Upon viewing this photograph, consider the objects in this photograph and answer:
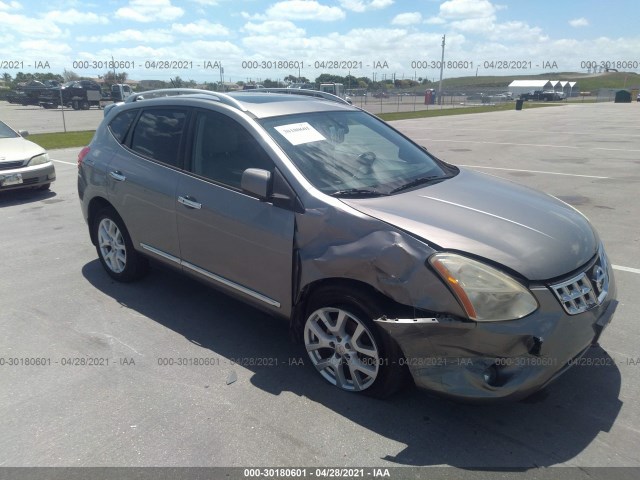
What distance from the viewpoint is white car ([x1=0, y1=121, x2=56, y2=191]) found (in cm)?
859

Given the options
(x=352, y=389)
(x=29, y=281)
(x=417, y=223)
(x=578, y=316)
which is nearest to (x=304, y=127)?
(x=417, y=223)

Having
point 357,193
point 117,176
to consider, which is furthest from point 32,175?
point 357,193

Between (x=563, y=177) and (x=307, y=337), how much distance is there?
9067 millimetres

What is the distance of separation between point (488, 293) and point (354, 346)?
0.91 m

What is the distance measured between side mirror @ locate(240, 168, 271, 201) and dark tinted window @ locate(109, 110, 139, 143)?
2.05m

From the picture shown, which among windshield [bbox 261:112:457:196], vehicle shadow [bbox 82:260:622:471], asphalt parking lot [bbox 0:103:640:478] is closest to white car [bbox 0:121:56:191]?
asphalt parking lot [bbox 0:103:640:478]

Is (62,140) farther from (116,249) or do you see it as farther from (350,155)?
(350,155)

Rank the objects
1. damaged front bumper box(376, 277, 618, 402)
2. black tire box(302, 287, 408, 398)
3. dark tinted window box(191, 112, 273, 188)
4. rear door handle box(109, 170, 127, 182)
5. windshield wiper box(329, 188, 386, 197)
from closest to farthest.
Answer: damaged front bumper box(376, 277, 618, 402) → black tire box(302, 287, 408, 398) → windshield wiper box(329, 188, 386, 197) → dark tinted window box(191, 112, 273, 188) → rear door handle box(109, 170, 127, 182)

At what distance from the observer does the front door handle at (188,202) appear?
3984 millimetres

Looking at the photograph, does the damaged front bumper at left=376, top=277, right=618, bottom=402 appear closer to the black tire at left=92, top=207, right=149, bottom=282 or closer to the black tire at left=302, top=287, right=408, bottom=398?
the black tire at left=302, top=287, right=408, bottom=398

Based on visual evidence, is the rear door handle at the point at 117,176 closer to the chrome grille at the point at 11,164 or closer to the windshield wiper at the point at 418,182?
the windshield wiper at the point at 418,182

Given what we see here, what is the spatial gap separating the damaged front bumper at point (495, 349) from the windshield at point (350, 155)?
1066 mm

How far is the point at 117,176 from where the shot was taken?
4797 mm

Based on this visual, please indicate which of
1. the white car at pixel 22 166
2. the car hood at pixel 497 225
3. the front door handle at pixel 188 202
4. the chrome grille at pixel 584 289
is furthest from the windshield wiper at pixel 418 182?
the white car at pixel 22 166
